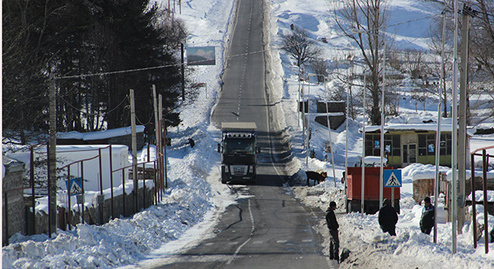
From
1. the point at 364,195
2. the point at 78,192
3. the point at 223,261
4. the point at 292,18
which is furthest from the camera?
the point at 292,18

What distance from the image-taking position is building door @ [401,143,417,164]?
5447 centimetres

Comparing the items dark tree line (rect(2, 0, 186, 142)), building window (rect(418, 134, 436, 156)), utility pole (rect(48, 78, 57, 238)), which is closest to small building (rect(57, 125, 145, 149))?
dark tree line (rect(2, 0, 186, 142))

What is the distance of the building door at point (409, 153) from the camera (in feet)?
179

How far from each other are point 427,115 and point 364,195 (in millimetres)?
58108

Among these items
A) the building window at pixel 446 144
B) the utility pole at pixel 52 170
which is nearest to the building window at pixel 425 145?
the building window at pixel 446 144

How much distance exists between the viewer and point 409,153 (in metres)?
54.6

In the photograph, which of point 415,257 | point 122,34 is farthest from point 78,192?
point 122,34

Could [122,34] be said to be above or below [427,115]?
above

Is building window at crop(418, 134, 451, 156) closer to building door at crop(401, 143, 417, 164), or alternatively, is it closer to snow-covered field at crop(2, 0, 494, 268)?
building door at crop(401, 143, 417, 164)

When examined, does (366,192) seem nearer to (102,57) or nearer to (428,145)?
(428,145)

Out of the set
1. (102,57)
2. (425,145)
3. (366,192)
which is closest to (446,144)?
(425,145)

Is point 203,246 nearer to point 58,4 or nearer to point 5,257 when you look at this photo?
point 5,257

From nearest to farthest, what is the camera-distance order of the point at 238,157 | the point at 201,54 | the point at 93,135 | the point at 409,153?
1. the point at 238,157
2. the point at 93,135
3. the point at 409,153
4. the point at 201,54

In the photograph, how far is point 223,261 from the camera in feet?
54.2
